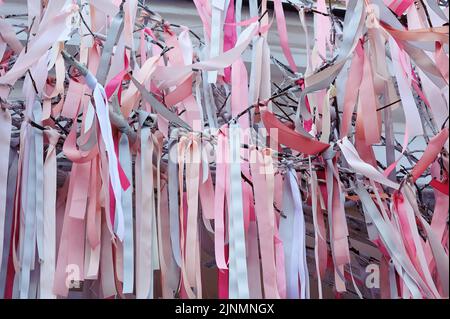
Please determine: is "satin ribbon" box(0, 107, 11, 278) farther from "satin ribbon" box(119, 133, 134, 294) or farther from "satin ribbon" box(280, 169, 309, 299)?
"satin ribbon" box(280, 169, 309, 299)

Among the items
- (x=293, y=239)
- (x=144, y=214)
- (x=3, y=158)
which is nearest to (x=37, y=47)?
(x=3, y=158)

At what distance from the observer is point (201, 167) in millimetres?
867

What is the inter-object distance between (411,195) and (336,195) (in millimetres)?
92

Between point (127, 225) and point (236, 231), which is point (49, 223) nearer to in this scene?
point (127, 225)

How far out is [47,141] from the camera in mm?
886

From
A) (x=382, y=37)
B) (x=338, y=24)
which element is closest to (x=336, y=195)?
(x=382, y=37)

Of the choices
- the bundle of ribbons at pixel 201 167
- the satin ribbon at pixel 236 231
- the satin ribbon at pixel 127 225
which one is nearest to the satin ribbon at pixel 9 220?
the bundle of ribbons at pixel 201 167

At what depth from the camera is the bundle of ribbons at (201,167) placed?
0.81 meters

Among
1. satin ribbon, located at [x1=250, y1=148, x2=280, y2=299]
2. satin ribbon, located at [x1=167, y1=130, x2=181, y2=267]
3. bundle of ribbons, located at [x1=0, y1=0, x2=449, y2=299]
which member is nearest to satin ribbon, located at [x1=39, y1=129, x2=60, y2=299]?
bundle of ribbons, located at [x1=0, y1=0, x2=449, y2=299]

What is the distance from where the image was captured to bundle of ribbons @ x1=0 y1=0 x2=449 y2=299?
812mm

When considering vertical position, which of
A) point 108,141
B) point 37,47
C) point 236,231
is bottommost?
point 236,231
